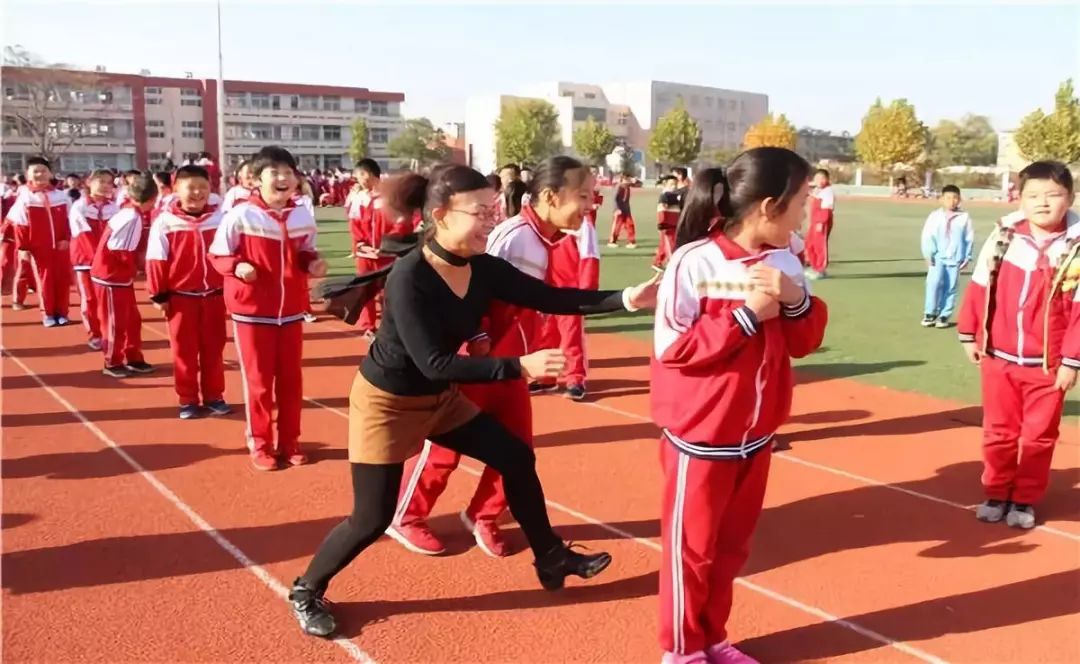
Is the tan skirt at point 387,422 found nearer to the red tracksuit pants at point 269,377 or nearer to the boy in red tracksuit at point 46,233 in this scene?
the red tracksuit pants at point 269,377

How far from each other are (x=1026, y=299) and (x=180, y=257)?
5.76 m

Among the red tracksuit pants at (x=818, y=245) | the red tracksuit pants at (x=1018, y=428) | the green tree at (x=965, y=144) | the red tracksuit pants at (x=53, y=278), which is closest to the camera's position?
the red tracksuit pants at (x=1018, y=428)

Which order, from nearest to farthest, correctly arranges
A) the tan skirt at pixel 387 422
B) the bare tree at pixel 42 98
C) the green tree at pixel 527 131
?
the tan skirt at pixel 387 422
the bare tree at pixel 42 98
the green tree at pixel 527 131

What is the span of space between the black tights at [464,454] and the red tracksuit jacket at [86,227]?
781 cm

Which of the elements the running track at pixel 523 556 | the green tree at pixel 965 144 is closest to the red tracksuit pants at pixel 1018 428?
the running track at pixel 523 556

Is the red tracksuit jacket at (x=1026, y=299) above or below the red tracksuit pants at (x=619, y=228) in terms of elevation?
below

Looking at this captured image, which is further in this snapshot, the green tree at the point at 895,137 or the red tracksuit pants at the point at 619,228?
the green tree at the point at 895,137

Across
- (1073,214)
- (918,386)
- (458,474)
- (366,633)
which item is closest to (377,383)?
(366,633)

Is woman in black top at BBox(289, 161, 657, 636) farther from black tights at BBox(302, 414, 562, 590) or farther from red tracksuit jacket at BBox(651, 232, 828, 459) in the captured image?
red tracksuit jacket at BBox(651, 232, 828, 459)

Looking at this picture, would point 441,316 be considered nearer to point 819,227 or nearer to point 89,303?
point 89,303

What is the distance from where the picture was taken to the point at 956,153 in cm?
9250

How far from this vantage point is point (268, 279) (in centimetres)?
570

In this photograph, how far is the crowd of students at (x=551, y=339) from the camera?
3.03 metres

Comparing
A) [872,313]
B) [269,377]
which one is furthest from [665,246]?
[269,377]
